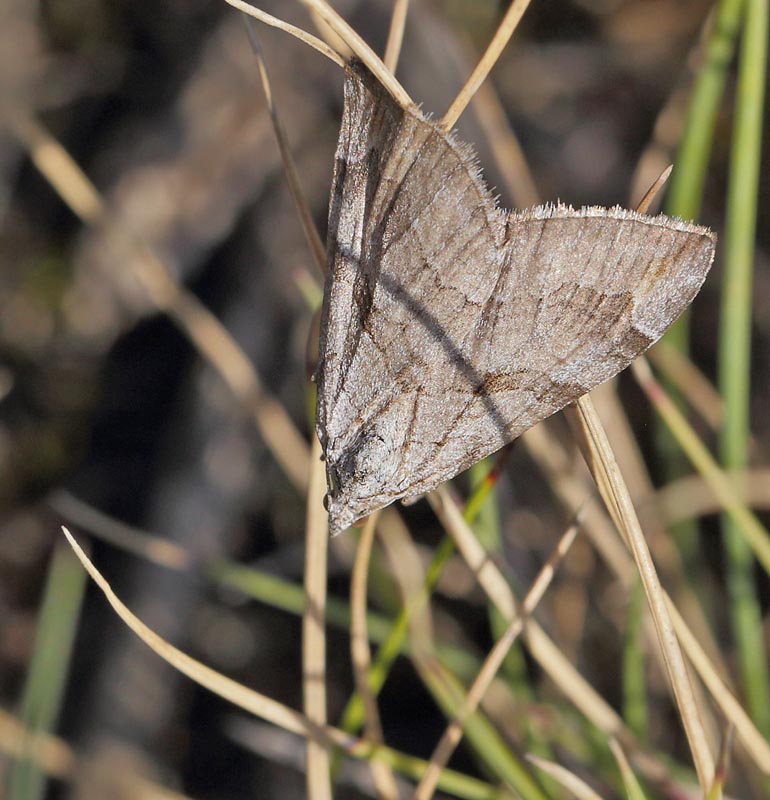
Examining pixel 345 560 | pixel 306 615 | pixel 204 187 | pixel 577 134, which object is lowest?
pixel 306 615

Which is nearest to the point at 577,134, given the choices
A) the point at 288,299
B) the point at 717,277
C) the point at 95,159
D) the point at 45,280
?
the point at 717,277

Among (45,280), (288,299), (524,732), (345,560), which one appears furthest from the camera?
(45,280)

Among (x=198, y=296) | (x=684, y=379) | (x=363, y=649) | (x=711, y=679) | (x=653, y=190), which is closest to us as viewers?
(x=653, y=190)

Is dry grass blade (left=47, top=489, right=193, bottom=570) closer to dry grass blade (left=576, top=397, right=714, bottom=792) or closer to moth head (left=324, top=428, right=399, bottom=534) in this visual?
moth head (left=324, top=428, right=399, bottom=534)

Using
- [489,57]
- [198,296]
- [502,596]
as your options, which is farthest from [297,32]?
[198,296]

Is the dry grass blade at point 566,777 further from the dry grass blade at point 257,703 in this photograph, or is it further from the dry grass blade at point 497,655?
the dry grass blade at point 257,703

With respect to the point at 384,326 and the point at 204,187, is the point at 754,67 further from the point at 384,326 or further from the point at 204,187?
the point at 204,187

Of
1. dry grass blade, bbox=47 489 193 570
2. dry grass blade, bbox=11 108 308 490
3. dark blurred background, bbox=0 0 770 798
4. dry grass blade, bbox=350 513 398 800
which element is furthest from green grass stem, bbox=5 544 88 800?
dry grass blade, bbox=350 513 398 800

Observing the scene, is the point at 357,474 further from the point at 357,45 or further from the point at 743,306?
the point at 743,306
